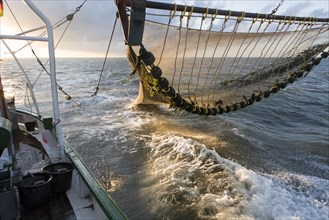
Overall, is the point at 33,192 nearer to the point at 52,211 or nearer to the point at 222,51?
the point at 52,211

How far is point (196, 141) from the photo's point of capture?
35.1 feet

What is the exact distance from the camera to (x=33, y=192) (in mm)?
3848

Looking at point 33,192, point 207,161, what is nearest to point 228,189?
point 207,161

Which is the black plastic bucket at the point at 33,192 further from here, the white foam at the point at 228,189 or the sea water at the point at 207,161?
the white foam at the point at 228,189

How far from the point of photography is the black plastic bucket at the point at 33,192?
3.81m

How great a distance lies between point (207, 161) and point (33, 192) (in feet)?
19.6

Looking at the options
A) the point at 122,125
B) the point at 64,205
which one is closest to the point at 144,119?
the point at 122,125

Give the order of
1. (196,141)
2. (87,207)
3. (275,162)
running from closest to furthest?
(87,207) → (275,162) → (196,141)

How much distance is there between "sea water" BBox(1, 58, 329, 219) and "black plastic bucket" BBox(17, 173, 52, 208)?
2782 mm

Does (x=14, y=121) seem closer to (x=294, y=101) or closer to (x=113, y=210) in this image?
(x=113, y=210)

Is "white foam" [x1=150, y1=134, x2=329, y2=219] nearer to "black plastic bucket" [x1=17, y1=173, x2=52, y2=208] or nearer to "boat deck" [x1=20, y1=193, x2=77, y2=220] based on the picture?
"boat deck" [x1=20, y1=193, x2=77, y2=220]

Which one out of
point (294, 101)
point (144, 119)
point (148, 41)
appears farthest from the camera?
point (294, 101)

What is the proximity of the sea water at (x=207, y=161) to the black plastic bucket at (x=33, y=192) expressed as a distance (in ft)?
9.13

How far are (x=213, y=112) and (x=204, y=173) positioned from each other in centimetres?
279
